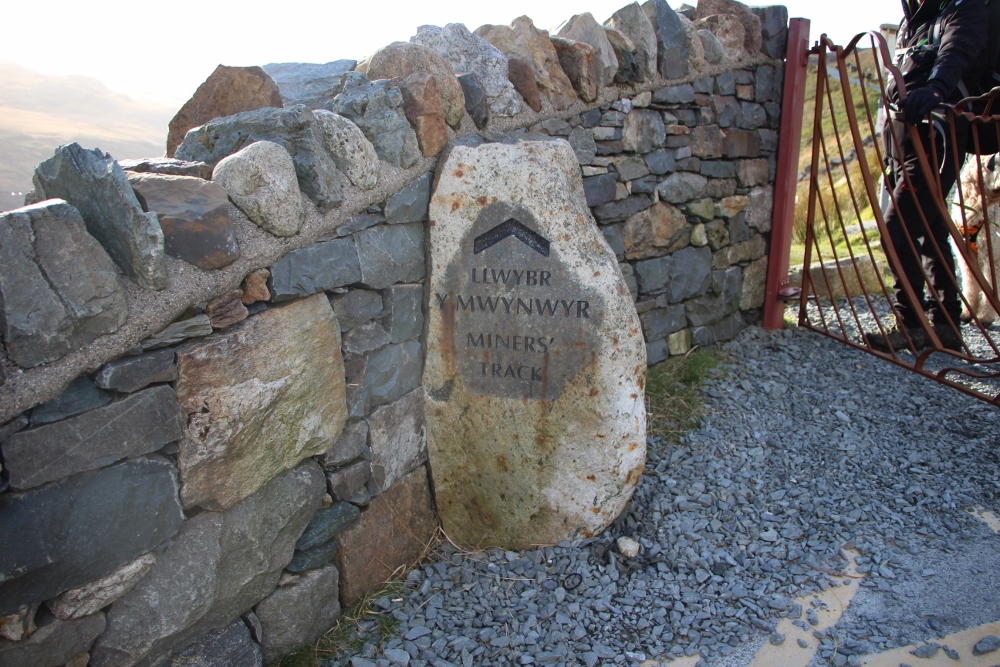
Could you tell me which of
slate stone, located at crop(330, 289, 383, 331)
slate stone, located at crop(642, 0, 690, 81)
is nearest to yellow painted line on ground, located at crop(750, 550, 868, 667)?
slate stone, located at crop(330, 289, 383, 331)

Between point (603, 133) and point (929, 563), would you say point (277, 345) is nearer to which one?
point (603, 133)

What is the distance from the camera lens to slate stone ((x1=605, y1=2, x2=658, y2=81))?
3.38 meters

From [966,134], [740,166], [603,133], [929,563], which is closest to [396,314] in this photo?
[603,133]

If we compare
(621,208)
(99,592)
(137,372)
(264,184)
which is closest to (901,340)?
(621,208)

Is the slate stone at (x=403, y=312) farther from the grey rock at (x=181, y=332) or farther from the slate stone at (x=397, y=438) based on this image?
the grey rock at (x=181, y=332)

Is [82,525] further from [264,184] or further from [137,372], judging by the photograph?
[264,184]

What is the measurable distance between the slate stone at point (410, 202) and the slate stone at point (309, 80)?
0.45 meters

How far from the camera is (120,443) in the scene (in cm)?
156

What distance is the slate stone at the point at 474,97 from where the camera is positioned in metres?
2.61

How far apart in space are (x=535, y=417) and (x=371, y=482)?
23.6 inches

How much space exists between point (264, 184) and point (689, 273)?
2631mm

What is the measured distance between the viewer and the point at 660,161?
358 centimetres

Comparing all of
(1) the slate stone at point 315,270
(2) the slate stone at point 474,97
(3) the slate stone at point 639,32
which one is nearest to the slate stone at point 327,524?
(1) the slate stone at point 315,270

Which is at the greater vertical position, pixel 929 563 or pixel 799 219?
pixel 799 219
